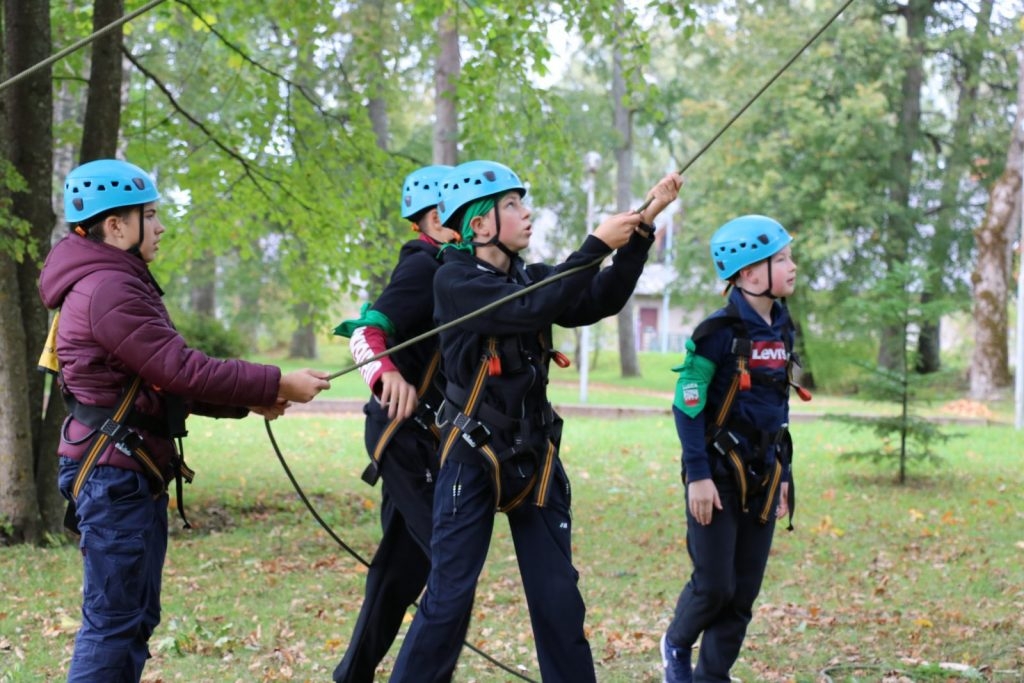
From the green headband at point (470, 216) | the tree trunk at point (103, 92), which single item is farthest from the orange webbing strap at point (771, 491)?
the tree trunk at point (103, 92)

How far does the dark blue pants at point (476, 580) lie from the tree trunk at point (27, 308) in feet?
16.6

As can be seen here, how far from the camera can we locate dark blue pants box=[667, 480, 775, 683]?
4910 millimetres

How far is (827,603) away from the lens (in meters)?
7.64

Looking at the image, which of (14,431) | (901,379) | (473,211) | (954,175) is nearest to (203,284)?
(954,175)

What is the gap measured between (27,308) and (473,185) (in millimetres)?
5416

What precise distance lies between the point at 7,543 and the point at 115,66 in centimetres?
381

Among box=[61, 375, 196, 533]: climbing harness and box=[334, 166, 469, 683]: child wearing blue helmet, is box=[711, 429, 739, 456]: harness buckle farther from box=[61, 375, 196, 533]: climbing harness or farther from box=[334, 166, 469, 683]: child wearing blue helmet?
box=[61, 375, 196, 533]: climbing harness

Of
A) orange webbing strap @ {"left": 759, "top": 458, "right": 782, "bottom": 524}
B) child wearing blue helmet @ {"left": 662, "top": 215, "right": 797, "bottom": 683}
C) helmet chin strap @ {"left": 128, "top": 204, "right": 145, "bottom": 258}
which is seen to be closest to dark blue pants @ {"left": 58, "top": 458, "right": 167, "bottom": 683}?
helmet chin strap @ {"left": 128, "top": 204, "right": 145, "bottom": 258}

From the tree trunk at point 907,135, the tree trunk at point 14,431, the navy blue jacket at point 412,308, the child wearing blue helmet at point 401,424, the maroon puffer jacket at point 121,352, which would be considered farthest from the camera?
the tree trunk at point 907,135

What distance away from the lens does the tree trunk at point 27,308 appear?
8062 mm

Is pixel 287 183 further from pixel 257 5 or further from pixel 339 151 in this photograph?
pixel 257 5

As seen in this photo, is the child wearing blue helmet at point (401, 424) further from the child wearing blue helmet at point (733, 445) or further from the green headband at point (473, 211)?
the child wearing blue helmet at point (733, 445)

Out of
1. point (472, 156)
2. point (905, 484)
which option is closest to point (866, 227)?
point (905, 484)

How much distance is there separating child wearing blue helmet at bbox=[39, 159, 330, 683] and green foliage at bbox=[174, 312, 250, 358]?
25.4 meters
